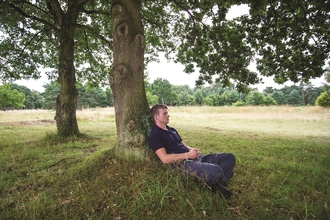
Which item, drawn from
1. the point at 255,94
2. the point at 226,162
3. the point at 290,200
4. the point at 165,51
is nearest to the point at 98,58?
the point at 165,51

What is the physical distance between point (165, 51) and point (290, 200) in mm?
9423

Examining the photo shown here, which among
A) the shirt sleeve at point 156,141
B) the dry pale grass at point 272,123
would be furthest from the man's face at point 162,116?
the dry pale grass at point 272,123

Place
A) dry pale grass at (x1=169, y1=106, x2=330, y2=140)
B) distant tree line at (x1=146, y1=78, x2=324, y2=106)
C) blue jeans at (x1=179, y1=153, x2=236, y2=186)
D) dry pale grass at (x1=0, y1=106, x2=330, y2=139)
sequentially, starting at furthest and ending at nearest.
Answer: distant tree line at (x1=146, y1=78, x2=324, y2=106)
dry pale grass at (x1=0, y1=106, x2=330, y2=139)
dry pale grass at (x1=169, y1=106, x2=330, y2=140)
blue jeans at (x1=179, y1=153, x2=236, y2=186)

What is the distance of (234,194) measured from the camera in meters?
2.92

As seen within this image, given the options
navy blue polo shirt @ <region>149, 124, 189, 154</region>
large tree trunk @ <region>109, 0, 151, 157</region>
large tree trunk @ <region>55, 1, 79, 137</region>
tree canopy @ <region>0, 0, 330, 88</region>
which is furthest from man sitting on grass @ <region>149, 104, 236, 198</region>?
large tree trunk @ <region>55, 1, 79, 137</region>

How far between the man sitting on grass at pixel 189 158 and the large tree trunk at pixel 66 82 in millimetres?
5365

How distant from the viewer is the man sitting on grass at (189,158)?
9.03 ft

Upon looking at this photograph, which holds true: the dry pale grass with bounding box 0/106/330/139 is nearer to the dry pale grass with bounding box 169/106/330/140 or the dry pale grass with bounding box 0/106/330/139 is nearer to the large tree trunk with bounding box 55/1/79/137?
the dry pale grass with bounding box 169/106/330/140

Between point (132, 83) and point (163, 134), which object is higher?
point (132, 83)

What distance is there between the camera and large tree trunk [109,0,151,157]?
378 cm

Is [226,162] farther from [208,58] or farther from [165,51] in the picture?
[165,51]

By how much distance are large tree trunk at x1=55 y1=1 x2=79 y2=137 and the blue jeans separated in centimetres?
605

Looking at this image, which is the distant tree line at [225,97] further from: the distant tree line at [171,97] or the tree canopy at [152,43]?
the tree canopy at [152,43]

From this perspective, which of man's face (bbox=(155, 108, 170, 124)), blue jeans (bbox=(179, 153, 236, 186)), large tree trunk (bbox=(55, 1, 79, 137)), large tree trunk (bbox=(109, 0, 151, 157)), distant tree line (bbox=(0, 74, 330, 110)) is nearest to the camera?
blue jeans (bbox=(179, 153, 236, 186))
